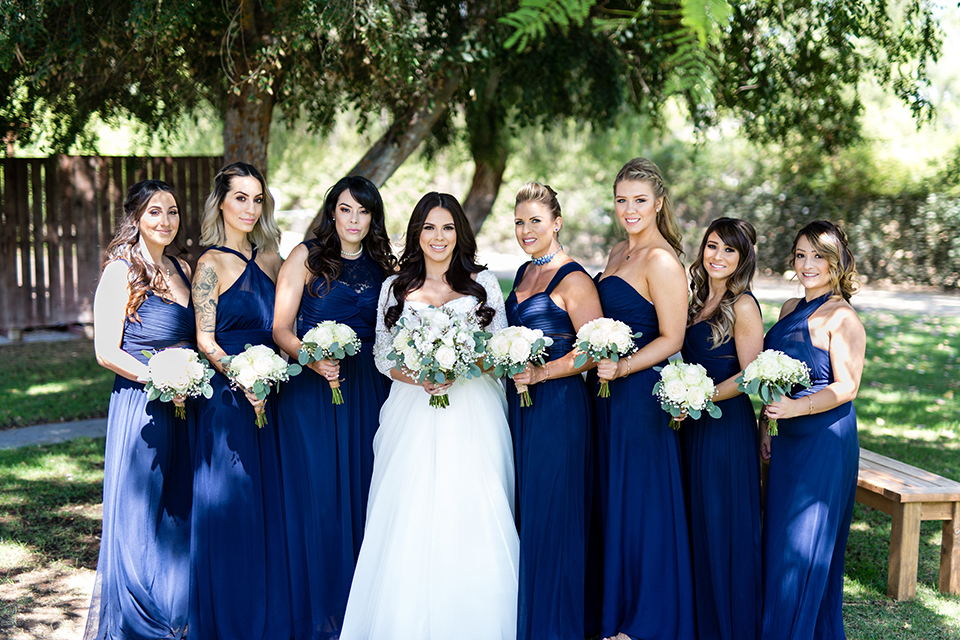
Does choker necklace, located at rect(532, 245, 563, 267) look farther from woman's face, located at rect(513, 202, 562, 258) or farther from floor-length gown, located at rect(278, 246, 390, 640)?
floor-length gown, located at rect(278, 246, 390, 640)

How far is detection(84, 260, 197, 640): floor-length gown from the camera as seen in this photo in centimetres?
402

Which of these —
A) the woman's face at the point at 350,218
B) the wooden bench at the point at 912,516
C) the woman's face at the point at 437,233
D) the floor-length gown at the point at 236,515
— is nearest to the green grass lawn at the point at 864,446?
the wooden bench at the point at 912,516

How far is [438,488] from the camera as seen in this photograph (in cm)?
404

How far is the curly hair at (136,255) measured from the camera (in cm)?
407

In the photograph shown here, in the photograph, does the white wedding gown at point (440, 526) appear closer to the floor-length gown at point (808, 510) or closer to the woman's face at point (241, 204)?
the woman's face at point (241, 204)

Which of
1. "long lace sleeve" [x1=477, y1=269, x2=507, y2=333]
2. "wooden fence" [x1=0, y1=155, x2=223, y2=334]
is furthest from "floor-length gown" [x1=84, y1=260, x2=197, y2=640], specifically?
"wooden fence" [x1=0, y1=155, x2=223, y2=334]

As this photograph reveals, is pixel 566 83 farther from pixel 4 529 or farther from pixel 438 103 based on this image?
pixel 4 529

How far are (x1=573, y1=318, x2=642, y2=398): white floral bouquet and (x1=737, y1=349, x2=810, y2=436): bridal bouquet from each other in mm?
579

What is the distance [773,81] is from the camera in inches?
304

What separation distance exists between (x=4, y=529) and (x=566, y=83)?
287 inches

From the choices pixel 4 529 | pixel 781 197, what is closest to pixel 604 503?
pixel 4 529

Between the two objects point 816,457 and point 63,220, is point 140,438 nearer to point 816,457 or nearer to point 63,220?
point 816,457

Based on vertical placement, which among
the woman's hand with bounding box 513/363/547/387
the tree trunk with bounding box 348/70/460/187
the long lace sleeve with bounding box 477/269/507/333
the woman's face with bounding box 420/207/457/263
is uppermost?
the tree trunk with bounding box 348/70/460/187

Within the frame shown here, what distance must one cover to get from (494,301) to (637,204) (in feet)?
3.04
